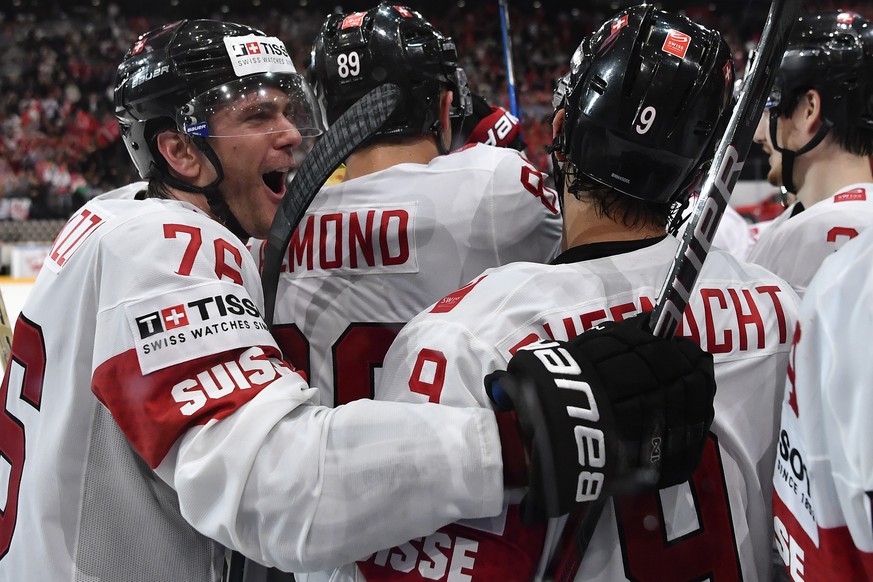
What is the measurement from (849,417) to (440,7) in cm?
1680

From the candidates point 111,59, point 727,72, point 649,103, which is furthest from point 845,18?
point 111,59

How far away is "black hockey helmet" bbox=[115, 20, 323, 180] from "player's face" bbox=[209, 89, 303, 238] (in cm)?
2

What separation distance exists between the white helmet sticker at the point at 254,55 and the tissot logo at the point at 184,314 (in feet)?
2.29

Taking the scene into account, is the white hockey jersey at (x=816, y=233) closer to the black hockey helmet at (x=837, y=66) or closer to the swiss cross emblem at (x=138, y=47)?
the black hockey helmet at (x=837, y=66)

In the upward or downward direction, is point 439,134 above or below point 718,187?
below

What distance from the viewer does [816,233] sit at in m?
2.29

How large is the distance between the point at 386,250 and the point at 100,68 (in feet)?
48.9

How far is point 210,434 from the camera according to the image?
118 cm

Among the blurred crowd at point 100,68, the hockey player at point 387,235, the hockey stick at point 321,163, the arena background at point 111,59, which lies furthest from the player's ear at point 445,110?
the blurred crowd at point 100,68

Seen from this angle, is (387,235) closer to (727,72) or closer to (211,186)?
(211,186)

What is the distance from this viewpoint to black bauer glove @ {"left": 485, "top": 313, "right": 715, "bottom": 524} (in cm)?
105

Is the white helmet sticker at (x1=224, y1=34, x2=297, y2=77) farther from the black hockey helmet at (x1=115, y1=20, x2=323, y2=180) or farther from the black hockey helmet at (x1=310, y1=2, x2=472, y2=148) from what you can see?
the black hockey helmet at (x1=310, y1=2, x2=472, y2=148)

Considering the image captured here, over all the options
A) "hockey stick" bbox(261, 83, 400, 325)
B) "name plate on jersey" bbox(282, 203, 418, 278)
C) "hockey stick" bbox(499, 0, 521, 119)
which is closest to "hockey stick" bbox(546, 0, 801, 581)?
"hockey stick" bbox(261, 83, 400, 325)

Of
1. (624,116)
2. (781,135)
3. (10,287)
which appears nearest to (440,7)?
(10,287)
